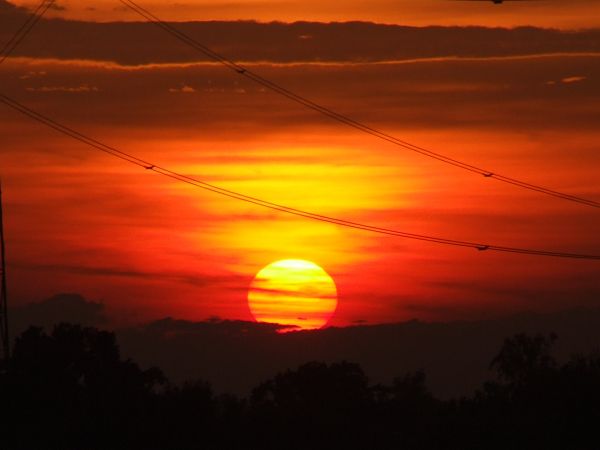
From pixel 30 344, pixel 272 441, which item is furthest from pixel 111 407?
pixel 30 344

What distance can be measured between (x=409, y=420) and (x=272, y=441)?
41.6ft

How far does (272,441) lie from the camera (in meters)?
78.1

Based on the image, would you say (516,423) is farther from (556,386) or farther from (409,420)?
(409,420)

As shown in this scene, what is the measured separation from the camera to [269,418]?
285 feet

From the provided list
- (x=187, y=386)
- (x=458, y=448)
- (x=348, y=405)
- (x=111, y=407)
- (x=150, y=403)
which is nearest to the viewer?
(x=458, y=448)

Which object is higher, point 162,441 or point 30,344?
point 30,344

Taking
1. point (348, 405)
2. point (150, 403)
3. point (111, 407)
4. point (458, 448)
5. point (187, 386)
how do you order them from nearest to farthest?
point (458, 448), point (111, 407), point (150, 403), point (348, 405), point (187, 386)

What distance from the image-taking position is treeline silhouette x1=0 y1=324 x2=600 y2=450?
2731 inches

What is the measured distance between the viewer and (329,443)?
255 feet

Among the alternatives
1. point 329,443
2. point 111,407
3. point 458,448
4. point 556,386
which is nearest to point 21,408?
point 111,407

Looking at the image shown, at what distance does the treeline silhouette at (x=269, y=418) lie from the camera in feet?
228

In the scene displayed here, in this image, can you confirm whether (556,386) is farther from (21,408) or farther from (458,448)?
(21,408)

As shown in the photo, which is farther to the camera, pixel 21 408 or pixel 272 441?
pixel 272 441

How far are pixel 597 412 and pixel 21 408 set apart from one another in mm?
31985
